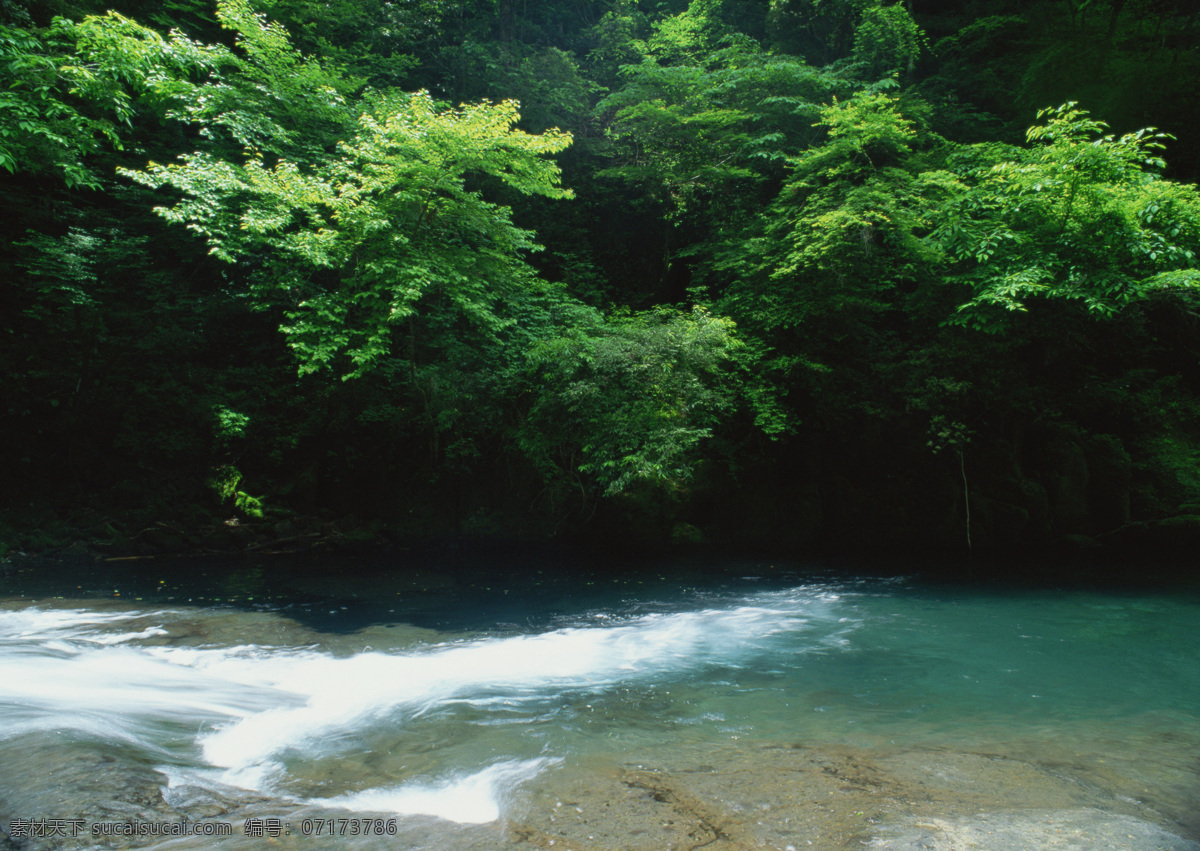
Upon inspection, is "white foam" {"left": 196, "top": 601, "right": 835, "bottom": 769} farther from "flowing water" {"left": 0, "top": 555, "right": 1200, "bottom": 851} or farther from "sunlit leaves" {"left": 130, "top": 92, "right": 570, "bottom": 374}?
"sunlit leaves" {"left": 130, "top": 92, "right": 570, "bottom": 374}

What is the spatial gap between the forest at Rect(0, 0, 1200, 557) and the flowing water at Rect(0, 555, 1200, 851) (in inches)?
115

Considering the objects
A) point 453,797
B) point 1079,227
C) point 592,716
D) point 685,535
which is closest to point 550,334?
point 685,535

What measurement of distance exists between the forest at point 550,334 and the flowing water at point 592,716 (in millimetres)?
2917

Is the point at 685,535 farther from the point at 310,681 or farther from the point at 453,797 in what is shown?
the point at 453,797

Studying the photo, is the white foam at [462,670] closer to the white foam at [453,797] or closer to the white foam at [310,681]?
the white foam at [310,681]

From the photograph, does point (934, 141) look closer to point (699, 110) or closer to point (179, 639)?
point (699, 110)

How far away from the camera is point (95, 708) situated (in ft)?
15.2

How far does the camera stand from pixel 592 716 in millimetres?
4988

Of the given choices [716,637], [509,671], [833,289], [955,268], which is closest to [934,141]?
[955,268]

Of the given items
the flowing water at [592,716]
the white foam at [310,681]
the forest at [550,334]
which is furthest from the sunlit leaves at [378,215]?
the white foam at [310,681]

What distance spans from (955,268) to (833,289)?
2.20 metres

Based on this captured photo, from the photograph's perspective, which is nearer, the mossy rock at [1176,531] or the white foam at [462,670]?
the white foam at [462,670]

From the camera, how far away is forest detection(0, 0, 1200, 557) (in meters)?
9.77

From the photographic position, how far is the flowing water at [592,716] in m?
3.14
